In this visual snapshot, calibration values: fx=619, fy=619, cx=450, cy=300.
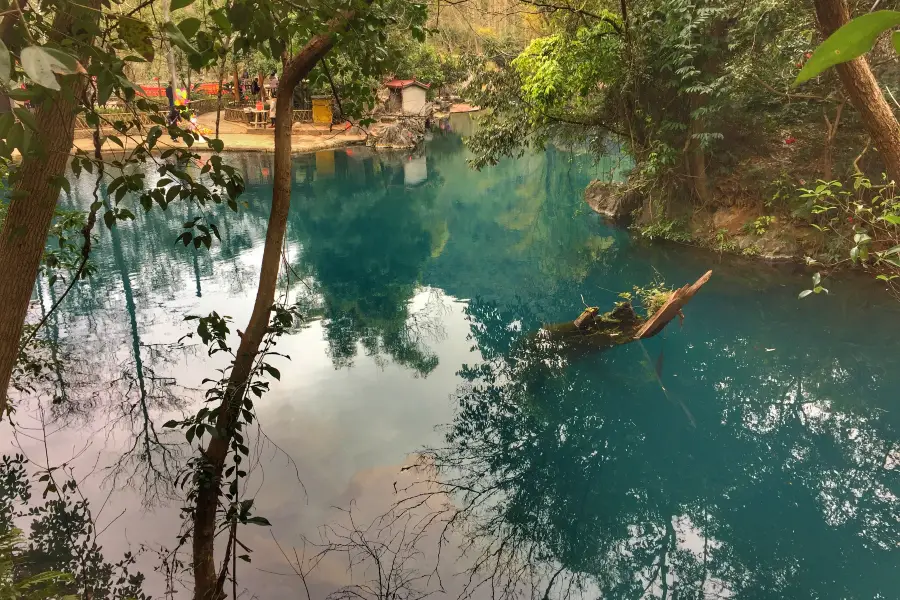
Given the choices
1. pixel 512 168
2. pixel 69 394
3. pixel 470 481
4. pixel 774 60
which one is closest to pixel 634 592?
pixel 470 481

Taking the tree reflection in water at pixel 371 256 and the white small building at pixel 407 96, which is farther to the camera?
the white small building at pixel 407 96

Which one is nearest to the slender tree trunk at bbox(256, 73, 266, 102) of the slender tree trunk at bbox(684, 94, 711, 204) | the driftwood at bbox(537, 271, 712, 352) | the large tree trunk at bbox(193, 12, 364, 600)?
the slender tree trunk at bbox(684, 94, 711, 204)

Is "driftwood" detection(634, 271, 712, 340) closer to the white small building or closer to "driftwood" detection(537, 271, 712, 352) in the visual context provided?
"driftwood" detection(537, 271, 712, 352)

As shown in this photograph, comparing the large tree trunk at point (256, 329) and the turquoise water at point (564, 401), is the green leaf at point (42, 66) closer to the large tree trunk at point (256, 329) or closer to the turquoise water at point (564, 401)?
the large tree trunk at point (256, 329)

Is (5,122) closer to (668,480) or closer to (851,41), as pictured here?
(851,41)

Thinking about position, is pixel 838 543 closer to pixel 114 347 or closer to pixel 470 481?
pixel 470 481

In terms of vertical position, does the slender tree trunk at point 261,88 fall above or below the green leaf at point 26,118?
above

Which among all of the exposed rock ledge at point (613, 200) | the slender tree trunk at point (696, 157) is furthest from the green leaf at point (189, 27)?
the exposed rock ledge at point (613, 200)
